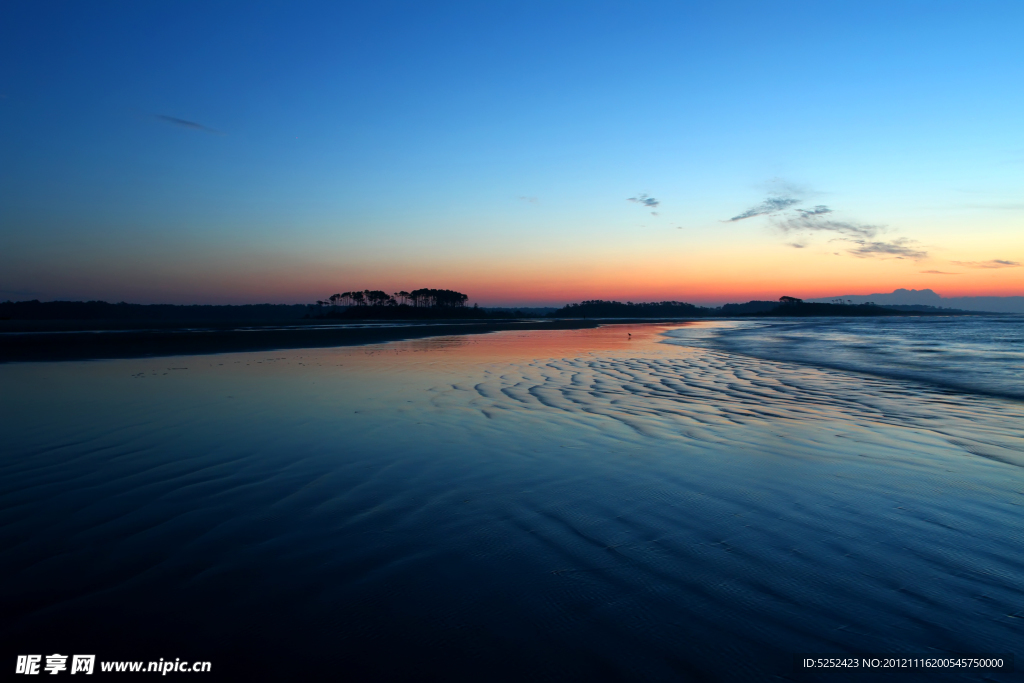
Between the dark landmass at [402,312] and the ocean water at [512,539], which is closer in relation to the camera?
the ocean water at [512,539]

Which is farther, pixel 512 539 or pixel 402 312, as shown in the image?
pixel 402 312

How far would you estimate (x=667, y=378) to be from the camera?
1336cm

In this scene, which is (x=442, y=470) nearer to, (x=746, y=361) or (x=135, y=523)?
(x=135, y=523)

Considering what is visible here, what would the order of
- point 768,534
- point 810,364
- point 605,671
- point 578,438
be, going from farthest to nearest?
1. point 810,364
2. point 578,438
3. point 768,534
4. point 605,671

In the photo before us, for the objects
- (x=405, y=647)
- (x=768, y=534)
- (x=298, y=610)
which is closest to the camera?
(x=405, y=647)

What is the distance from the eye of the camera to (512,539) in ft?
12.8

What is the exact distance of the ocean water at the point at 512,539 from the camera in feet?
8.67

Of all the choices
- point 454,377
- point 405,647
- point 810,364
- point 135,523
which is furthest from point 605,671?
point 810,364

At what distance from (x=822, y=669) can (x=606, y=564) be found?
4.26 ft

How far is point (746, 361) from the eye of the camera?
18.0 meters

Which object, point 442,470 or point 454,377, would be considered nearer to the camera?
point 442,470

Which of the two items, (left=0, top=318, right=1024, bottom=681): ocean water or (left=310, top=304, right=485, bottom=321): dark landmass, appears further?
(left=310, top=304, right=485, bottom=321): dark landmass

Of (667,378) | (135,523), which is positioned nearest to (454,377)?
(667,378)

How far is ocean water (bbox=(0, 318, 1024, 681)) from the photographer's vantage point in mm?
2643
